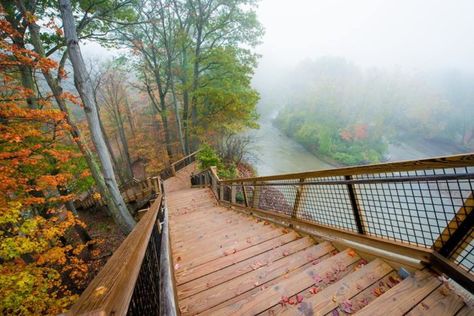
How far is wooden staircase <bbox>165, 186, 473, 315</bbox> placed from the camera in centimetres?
144

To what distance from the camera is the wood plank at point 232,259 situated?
85.5 inches

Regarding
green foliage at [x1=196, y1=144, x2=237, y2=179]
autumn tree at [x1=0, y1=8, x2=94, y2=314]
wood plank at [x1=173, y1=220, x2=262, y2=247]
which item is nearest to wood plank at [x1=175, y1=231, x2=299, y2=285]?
wood plank at [x1=173, y1=220, x2=262, y2=247]

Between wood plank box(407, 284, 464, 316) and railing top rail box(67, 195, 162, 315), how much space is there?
5.94 feet

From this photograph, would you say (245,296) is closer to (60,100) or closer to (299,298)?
(299,298)

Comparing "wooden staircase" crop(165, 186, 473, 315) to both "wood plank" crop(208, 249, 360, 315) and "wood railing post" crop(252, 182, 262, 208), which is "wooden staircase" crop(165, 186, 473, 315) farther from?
"wood railing post" crop(252, 182, 262, 208)

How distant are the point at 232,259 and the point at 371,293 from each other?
1.45 meters

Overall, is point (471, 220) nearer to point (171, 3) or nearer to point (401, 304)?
point (401, 304)

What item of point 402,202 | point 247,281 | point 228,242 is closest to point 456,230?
point 402,202

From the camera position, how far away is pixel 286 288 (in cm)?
178

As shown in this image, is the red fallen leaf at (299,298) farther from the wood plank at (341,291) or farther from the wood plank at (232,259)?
the wood plank at (232,259)

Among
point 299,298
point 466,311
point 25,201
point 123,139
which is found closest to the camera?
point 466,311

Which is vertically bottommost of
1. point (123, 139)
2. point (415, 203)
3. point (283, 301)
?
point (283, 301)

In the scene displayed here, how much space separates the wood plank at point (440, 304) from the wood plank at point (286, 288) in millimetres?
698

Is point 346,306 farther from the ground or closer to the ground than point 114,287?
closer to the ground
